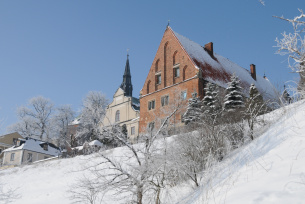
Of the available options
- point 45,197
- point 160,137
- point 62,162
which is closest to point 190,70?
point 62,162

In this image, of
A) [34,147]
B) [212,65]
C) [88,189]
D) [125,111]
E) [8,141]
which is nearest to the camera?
[88,189]

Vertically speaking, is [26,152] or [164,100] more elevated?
[164,100]

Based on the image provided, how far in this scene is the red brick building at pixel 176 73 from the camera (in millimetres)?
29233

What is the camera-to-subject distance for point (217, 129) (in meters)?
11.9

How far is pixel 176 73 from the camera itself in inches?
1224

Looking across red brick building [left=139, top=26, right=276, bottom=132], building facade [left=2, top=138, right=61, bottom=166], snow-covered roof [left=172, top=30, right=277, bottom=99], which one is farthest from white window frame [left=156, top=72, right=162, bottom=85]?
building facade [left=2, top=138, right=61, bottom=166]

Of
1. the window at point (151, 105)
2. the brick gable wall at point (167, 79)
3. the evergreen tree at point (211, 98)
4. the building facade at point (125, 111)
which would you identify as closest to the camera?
the evergreen tree at point (211, 98)

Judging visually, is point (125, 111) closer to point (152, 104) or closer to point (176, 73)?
point (152, 104)

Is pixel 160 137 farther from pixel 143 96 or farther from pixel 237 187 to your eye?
pixel 143 96

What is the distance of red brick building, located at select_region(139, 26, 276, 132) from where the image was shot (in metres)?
29.2

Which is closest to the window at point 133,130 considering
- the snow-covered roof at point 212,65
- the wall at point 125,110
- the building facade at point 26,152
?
the wall at point 125,110

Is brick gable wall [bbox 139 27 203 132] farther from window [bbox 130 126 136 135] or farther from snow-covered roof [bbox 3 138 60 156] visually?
snow-covered roof [bbox 3 138 60 156]

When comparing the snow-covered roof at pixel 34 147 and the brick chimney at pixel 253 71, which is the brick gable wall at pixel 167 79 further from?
the snow-covered roof at pixel 34 147

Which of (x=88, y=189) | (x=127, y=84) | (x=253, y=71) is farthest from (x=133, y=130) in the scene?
(x=88, y=189)
